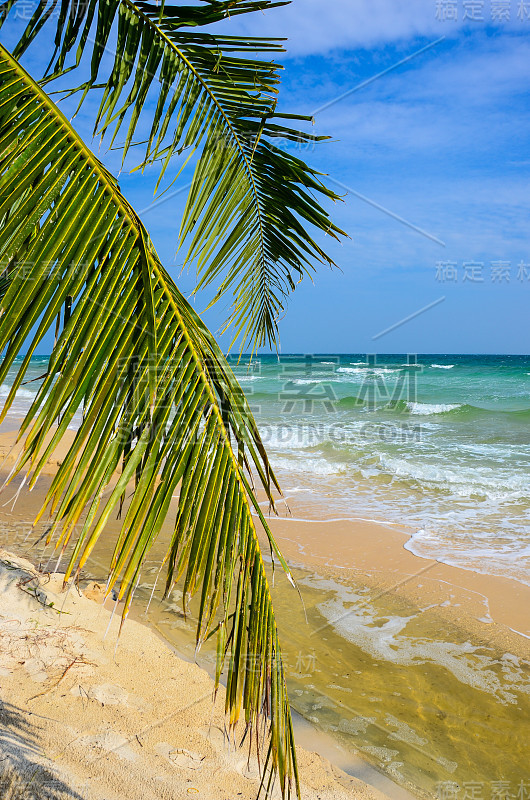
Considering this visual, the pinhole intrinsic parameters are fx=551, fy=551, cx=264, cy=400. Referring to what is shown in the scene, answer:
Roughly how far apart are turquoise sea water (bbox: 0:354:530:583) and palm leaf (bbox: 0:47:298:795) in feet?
2.03

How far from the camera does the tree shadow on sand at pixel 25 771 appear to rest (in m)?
1.93

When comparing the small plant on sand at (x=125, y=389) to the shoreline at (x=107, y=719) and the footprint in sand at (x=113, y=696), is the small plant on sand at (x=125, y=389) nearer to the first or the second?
the shoreline at (x=107, y=719)

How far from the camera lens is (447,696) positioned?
3250 mm

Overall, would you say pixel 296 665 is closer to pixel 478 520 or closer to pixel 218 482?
pixel 218 482

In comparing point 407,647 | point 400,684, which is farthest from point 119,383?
point 407,647

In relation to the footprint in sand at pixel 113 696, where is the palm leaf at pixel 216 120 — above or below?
above

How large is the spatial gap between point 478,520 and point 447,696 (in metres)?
3.89

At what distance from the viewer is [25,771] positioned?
201 centimetres

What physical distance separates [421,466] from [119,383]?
9.23m

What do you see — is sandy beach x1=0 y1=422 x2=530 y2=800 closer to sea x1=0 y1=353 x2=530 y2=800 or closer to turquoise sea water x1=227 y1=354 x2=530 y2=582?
sea x1=0 y1=353 x2=530 y2=800

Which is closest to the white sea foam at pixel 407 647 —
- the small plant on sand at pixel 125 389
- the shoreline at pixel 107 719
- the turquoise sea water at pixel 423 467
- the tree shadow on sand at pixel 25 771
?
the shoreline at pixel 107 719

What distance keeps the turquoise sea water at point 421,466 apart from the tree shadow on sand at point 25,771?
1.46 meters

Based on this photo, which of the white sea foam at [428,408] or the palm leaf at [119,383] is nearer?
the palm leaf at [119,383]

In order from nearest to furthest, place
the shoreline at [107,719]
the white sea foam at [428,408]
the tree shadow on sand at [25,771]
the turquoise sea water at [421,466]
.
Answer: the tree shadow on sand at [25,771]
the shoreline at [107,719]
the turquoise sea water at [421,466]
the white sea foam at [428,408]
